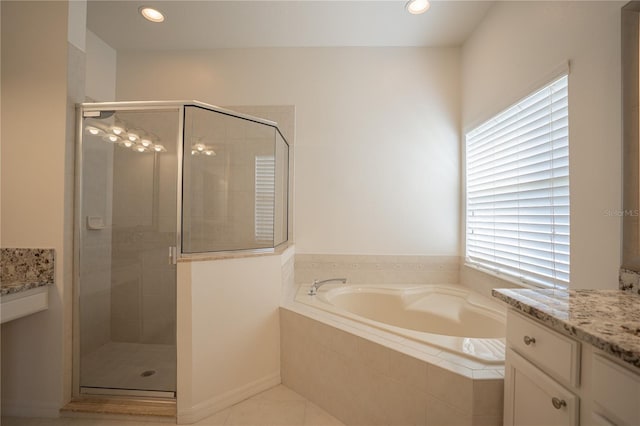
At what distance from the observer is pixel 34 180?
159cm

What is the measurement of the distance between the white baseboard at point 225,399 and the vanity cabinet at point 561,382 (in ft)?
4.41

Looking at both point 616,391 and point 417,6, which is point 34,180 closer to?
point 616,391

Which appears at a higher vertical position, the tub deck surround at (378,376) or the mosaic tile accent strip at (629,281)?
the mosaic tile accent strip at (629,281)

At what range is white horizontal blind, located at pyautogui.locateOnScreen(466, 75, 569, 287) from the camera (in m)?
1.45

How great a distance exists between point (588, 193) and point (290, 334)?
1.76 m

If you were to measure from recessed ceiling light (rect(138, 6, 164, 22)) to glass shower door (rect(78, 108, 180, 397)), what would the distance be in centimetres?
94

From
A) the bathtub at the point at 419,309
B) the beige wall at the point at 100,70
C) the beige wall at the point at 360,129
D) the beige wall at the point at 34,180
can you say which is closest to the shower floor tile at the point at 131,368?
the beige wall at the point at 34,180

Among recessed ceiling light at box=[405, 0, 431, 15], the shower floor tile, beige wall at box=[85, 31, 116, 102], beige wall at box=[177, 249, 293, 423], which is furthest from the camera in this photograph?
beige wall at box=[85, 31, 116, 102]

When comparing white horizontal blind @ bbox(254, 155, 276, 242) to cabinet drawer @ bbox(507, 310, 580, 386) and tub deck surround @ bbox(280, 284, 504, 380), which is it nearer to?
tub deck surround @ bbox(280, 284, 504, 380)

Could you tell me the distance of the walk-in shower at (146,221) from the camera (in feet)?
5.55

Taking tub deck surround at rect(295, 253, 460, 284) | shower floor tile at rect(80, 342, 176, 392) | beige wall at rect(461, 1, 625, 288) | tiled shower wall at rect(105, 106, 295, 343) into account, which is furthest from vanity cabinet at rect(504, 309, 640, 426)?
tiled shower wall at rect(105, 106, 295, 343)

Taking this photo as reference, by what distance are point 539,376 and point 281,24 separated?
2661 mm

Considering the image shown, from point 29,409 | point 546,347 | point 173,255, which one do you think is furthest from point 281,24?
point 29,409

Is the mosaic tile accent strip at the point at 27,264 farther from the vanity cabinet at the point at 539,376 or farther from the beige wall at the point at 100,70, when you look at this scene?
the vanity cabinet at the point at 539,376
